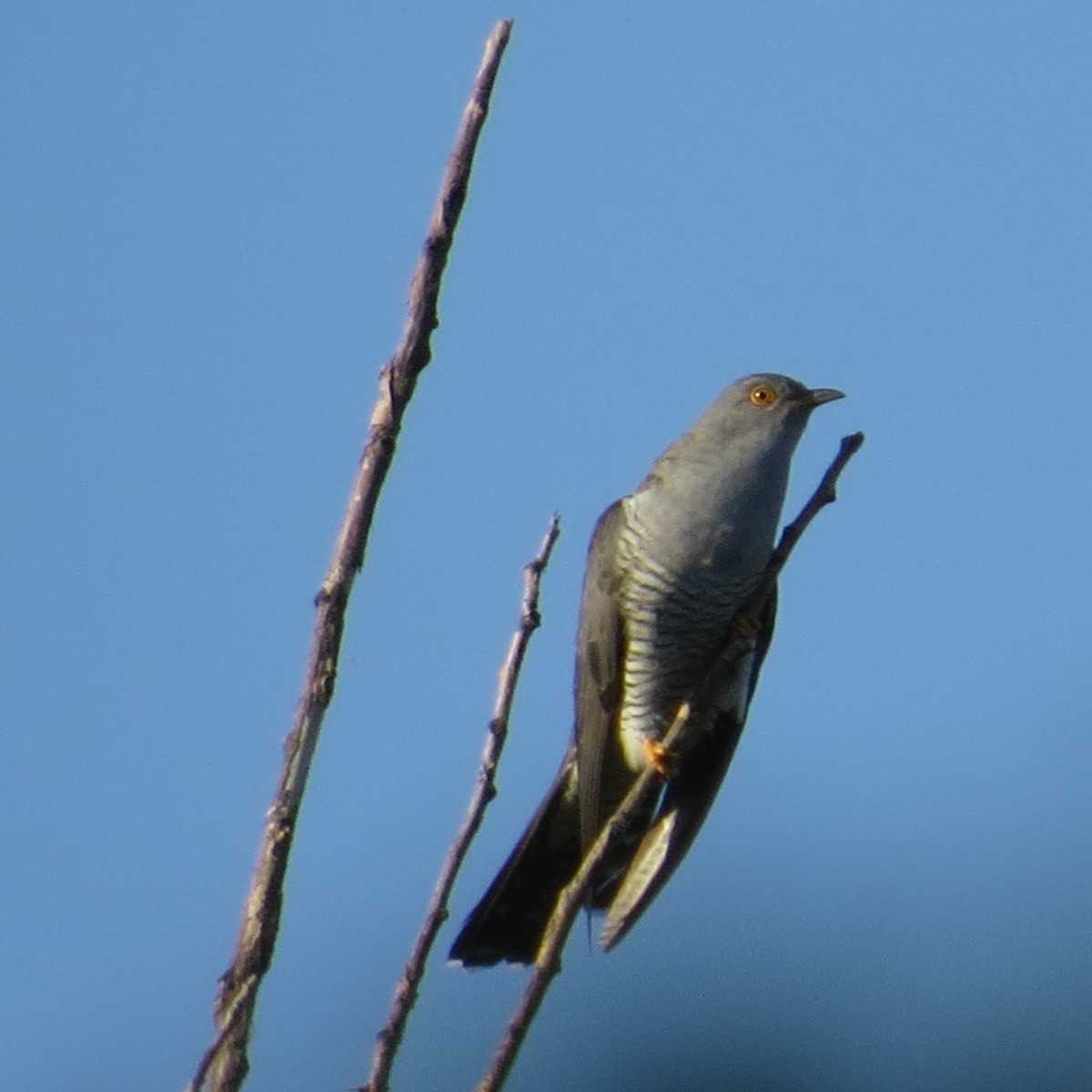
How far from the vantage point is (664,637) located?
480 cm

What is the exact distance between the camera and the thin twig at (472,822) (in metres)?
1.58

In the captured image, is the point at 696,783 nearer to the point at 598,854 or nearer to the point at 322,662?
the point at 598,854

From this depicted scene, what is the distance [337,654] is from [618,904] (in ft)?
9.21

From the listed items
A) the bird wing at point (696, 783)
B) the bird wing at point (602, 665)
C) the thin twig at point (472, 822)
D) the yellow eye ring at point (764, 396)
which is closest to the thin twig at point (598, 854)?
the thin twig at point (472, 822)

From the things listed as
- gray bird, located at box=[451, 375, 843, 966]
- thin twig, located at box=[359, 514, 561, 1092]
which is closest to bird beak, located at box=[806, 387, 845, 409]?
gray bird, located at box=[451, 375, 843, 966]

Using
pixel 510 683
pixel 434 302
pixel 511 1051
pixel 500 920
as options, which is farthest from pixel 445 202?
A: pixel 500 920

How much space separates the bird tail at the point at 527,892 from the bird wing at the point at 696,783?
0.27m

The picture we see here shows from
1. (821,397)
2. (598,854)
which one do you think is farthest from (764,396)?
(598,854)

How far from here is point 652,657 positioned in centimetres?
484

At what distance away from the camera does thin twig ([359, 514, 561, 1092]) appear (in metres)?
1.58

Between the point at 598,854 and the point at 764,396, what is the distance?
2.90 metres

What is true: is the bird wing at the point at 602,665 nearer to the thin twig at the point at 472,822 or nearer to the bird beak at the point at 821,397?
the bird beak at the point at 821,397

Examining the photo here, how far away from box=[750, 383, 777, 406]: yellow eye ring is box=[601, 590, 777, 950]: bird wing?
55 centimetres

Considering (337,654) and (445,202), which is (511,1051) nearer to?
(337,654)
